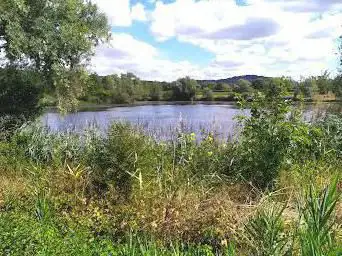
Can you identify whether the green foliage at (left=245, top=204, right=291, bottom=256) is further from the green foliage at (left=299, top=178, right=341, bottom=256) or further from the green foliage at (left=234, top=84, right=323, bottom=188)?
the green foliage at (left=234, top=84, right=323, bottom=188)

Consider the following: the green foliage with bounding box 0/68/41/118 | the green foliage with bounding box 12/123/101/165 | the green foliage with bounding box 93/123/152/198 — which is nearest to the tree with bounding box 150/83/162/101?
the green foliage with bounding box 0/68/41/118

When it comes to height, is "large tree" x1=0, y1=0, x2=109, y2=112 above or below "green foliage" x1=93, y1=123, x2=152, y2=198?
above

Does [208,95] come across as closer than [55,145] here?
No

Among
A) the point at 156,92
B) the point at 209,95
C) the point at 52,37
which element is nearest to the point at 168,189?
the point at 52,37

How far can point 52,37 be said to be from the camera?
13000mm

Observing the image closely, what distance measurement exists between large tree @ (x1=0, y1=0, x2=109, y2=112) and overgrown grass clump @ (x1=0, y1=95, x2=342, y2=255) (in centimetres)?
407

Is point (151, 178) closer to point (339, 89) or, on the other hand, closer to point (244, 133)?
point (244, 133)

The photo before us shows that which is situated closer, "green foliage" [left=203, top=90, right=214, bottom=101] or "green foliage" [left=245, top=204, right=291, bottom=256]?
"green foliage" [left=245, top=204, right=291, bottom=256]

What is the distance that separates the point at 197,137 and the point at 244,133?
1702 millimetres

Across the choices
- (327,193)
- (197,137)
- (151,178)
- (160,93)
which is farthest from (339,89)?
(160,93)

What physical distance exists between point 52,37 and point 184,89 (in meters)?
49.5

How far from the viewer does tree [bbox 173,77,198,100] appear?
5935cm

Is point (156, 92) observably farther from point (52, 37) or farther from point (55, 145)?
point (55, 145)

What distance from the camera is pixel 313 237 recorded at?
334 cm
